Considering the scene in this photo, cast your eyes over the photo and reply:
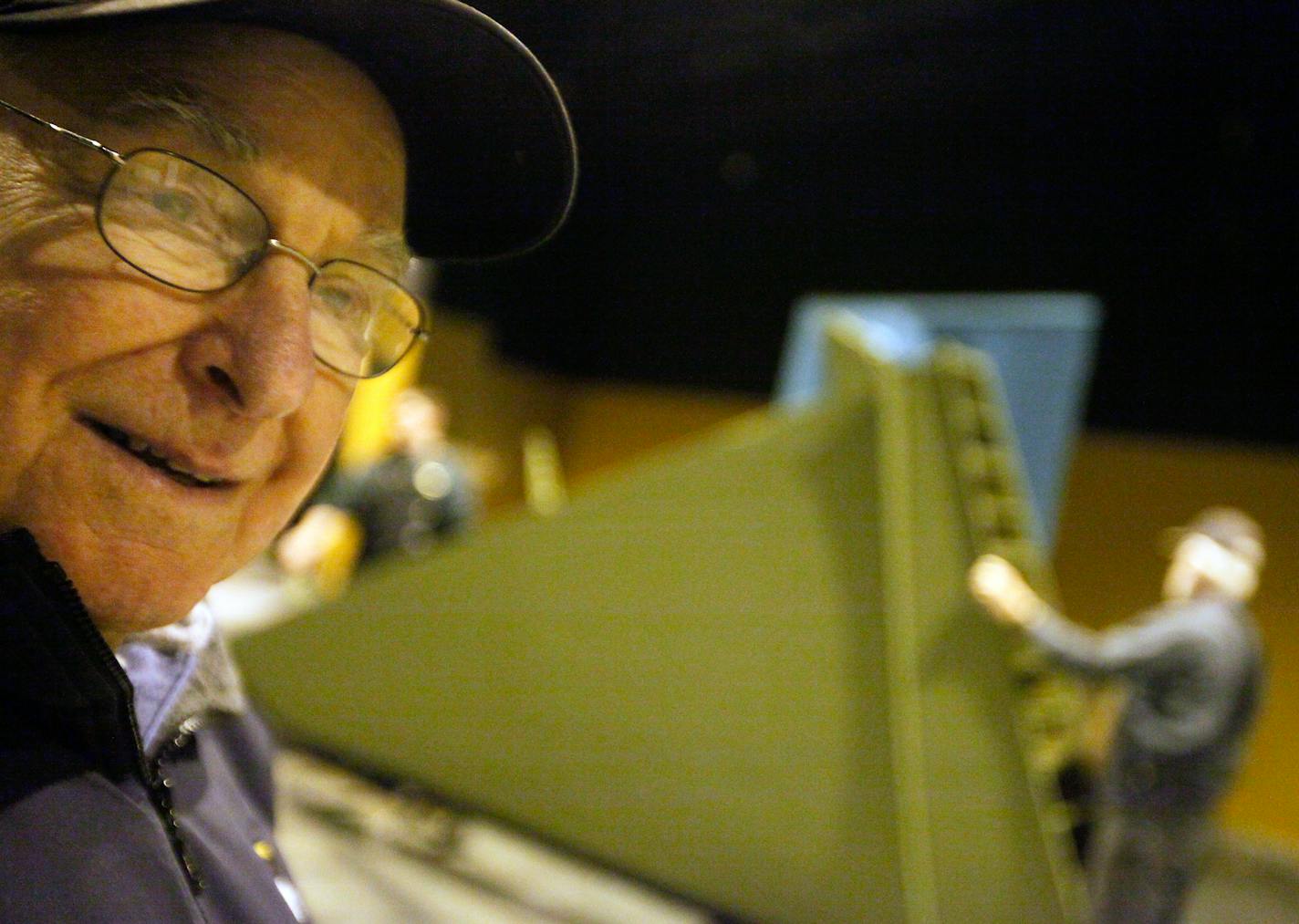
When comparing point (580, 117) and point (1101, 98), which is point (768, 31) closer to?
point (580, 117)

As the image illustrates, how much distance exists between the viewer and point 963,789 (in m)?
1.87

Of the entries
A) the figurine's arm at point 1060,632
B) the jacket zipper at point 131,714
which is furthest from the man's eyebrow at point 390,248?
the figurine's arm at point 1060,632

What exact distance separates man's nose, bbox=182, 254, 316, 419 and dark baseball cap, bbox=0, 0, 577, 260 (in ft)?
0.52

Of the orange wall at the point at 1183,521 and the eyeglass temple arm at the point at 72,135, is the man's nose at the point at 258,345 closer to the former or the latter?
the eyeglass temple arm at the point at 72,135

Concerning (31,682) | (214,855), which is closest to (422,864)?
(214,855)

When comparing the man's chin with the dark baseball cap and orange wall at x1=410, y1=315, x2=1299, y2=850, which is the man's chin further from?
orange wall at x1=410, y1=315, x2=1299, y2=850

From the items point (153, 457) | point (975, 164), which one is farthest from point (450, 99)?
point (975, 164)

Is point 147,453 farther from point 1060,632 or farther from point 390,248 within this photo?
point 1060,632

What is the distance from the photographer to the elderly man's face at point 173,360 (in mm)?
529

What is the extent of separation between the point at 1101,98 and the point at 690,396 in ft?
12.0

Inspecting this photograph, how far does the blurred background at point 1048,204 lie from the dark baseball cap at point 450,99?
409 mm

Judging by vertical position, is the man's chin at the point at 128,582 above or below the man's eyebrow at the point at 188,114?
below

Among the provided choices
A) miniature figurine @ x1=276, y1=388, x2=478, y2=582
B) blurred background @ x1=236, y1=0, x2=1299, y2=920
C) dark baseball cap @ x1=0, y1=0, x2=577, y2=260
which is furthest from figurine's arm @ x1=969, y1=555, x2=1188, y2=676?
miniature figurine @ x1=276, y1=388, x2=478, y2=582

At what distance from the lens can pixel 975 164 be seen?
423cm
